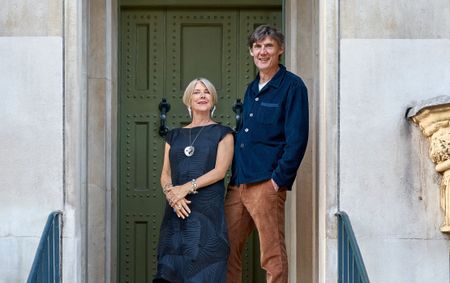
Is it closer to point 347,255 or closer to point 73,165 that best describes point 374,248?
point 347,255

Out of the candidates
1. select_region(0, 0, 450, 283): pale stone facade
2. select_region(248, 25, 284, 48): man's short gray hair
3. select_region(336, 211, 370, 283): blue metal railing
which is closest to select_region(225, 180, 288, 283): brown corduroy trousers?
select_region(0, 0, 450, 283): pale stone facade

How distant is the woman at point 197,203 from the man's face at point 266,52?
1.28 ft

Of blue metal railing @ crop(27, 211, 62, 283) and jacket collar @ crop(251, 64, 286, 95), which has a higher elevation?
jacket collar @ crop(251, 64, 286, 95)

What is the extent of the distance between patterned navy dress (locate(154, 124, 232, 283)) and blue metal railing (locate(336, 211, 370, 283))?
75cm

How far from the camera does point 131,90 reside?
11453 mm

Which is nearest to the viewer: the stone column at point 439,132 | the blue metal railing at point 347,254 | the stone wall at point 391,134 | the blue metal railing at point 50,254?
the blue metal railing at point 347,254

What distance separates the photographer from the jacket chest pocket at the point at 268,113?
10.1 meters

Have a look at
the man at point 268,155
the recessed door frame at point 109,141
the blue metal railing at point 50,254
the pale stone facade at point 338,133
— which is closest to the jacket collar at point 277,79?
the man at point 268,155

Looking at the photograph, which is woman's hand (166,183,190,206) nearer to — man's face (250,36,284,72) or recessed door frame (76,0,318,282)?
recessed door frame (76,0,318,282)

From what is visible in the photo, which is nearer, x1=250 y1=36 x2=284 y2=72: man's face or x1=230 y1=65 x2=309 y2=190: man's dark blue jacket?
x1=230 y1=65 x2=309 y2=190: man's dark blue jacket

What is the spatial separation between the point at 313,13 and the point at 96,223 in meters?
2.08

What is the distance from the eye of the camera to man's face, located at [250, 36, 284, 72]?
10.2 meters

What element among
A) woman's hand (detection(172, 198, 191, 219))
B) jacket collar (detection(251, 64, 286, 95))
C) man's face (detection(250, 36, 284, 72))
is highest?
man's face (detection(250, 36, 284, 72))

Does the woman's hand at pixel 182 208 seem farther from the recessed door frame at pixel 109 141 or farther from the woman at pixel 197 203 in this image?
the recessed door frame at pixel 109 141
